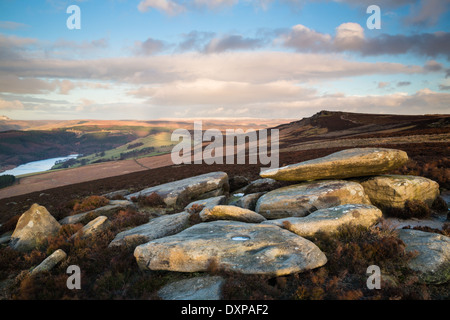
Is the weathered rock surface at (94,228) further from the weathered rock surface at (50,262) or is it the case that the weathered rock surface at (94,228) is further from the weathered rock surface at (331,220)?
the weathered rock surface at (331,220)

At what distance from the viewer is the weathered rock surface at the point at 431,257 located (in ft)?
20.1

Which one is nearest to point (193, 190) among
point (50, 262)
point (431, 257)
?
point (50, 262)

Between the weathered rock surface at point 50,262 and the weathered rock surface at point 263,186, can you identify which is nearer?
the weathered rock surface at point 50,262

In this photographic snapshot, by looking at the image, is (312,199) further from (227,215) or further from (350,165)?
(227,215)

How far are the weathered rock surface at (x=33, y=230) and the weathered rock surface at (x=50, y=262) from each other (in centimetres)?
407

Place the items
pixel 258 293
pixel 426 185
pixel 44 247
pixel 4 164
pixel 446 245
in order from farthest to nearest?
pixel 4 164
pixel 426 185
pixel 44 247
pixel 446 245
pixel 258 293

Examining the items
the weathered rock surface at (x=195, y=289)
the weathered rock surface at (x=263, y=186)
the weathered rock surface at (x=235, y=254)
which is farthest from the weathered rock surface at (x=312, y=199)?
the weathered rock surface at (x=195, y=289)

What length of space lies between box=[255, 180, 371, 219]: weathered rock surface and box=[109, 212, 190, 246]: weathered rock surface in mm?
4447

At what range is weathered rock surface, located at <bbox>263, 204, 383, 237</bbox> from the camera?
321 inches

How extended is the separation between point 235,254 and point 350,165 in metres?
8.72

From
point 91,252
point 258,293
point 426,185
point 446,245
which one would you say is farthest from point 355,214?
point 91,252

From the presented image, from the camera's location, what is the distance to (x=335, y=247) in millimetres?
7352

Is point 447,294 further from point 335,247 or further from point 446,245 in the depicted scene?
point 335,247

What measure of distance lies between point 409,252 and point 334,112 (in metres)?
117
